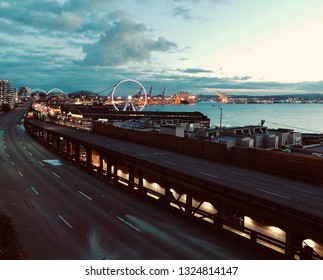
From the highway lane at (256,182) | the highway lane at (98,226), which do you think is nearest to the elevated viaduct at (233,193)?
the highway lane at (256,182)

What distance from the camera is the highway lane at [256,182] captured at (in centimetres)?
2369

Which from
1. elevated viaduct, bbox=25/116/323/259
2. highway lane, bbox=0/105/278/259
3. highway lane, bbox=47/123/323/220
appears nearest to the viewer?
highway lane, bbox=0/105/278/259

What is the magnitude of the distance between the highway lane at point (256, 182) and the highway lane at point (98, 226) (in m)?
7.09

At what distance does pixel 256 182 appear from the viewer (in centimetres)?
2945

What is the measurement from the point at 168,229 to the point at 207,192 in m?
6.89

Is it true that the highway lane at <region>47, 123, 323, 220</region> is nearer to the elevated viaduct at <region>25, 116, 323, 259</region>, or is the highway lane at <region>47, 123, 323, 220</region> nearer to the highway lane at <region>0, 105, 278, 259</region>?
the elevated viaduct at <region>25, 116, 323, 259</region>

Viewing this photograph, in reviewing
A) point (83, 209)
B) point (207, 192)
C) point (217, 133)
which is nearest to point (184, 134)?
point (217, 133)

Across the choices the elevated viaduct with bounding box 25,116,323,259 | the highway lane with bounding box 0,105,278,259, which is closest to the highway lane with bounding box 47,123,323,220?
the elevated viaduct with bounding box 25,116,323,259

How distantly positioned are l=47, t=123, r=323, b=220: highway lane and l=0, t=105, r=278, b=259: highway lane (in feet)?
23.3

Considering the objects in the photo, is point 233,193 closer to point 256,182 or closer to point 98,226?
point 256,182

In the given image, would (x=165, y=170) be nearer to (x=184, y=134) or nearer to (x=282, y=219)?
(x=282, y=219)

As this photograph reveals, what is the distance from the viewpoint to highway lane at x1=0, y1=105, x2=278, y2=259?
16.9 metres

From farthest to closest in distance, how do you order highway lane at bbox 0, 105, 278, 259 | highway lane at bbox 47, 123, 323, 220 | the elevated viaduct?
highway lane at bbox 47, 123, 323, 220, the elevated viaduct, highway lane at bbox 0, 105, 278, 259

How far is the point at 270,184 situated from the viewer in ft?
94.4
